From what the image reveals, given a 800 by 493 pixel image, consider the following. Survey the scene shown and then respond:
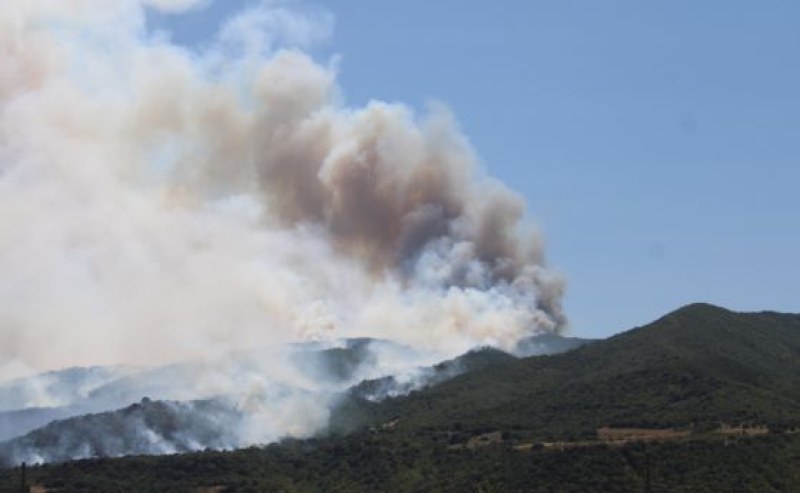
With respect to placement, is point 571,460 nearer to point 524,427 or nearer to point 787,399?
point 524,427

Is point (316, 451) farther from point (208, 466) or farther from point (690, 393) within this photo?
point (690, 393)

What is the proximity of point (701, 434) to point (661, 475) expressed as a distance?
63.6ft

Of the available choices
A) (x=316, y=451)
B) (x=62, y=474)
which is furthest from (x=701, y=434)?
(x=62, y=474)

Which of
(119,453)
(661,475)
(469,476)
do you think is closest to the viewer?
(661,475)

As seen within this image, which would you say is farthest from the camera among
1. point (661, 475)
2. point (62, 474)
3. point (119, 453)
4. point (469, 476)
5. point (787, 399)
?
point (119, 453)

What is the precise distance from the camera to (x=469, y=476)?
156 meters

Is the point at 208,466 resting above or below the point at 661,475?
above

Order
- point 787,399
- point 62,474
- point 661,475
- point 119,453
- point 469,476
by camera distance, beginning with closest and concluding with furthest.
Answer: point 661,475 < point 469,476 < point 62,474 < point 787,399 < point 119,453

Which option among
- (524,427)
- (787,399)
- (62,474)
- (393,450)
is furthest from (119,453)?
(787,399)

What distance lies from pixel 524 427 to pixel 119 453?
64988 millimetres

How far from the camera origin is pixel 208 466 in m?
173

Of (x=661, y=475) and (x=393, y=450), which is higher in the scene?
(x=393, y=450)

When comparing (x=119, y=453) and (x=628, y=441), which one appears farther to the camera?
(x=119, y=453)

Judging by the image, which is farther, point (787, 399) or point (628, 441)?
point (787, 399)
